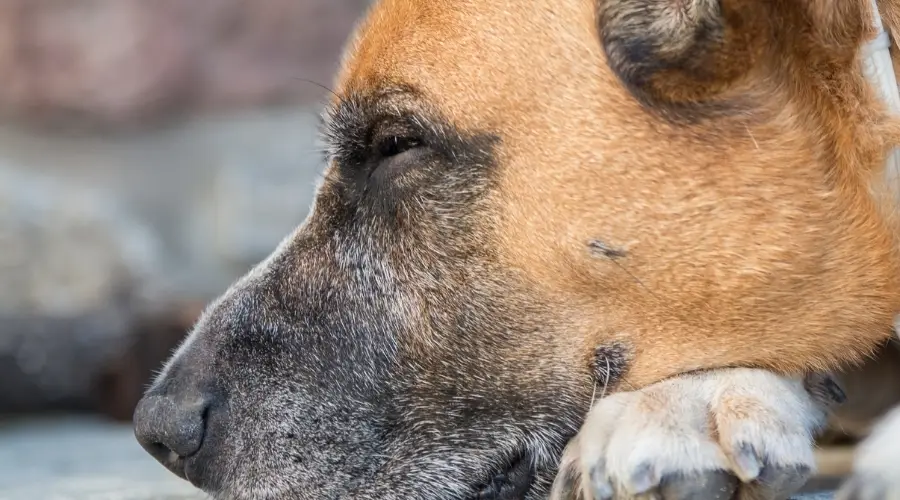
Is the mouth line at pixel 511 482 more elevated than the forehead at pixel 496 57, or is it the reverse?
the forehead at pixel 496 57

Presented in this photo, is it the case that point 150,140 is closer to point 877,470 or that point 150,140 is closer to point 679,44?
point 679,44

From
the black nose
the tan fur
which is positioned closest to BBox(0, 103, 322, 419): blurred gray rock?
the black nose

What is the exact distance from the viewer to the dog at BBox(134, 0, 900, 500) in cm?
149

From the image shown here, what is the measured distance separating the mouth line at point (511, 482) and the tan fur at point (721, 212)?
18 cm

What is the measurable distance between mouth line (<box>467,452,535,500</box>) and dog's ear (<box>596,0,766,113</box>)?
0.50m

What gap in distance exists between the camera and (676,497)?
1292 millimetres

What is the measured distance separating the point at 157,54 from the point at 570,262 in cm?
222

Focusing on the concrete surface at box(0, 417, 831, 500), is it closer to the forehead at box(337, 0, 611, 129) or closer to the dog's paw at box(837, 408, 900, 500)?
the dog's paw at box(837, 408, 900, 500)

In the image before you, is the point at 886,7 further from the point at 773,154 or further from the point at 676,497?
the point at 676,497

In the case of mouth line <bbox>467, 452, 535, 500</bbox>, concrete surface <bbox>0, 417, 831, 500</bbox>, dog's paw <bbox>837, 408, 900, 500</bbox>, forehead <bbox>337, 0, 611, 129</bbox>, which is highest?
forehead <bbox>337, 0, 611, 129</bbox>

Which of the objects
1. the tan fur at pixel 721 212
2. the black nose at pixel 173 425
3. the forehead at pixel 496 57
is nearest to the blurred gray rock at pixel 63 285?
the black nose at pixel 173 425

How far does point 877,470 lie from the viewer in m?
1.27

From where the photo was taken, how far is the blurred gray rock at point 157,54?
132 inches

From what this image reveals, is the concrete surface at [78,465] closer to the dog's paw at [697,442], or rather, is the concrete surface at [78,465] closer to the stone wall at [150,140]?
the stone wall at [150,140]
